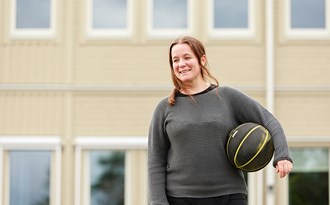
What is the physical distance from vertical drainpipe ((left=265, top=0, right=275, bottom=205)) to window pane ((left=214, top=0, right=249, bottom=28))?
1.21 ft

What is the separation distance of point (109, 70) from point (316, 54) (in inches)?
112

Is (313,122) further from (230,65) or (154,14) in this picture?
(154,14)

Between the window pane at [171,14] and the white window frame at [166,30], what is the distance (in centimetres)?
4

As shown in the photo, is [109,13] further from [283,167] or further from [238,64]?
[283,167]

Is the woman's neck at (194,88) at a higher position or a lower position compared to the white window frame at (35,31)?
lower

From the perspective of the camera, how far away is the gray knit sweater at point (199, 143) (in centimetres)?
526

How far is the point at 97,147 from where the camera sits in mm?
13984

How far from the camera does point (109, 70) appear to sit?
13961 mm

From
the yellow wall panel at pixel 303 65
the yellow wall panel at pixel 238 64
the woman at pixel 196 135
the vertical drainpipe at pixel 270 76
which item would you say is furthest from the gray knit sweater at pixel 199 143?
the yellow wall panel at pixel 303 65

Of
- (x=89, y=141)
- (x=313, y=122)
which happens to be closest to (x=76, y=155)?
(x=89, y=141)

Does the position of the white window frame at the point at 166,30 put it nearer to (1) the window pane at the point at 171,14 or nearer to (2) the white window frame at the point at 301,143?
(1) the window pane at the point at 171,14

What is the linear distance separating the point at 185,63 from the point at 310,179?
914 cm

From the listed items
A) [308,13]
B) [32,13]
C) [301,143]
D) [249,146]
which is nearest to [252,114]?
[249,146]

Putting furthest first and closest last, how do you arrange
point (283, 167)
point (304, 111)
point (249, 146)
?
1. point (304, 111)
2. point (249, 146)
3. point (283, 167)
